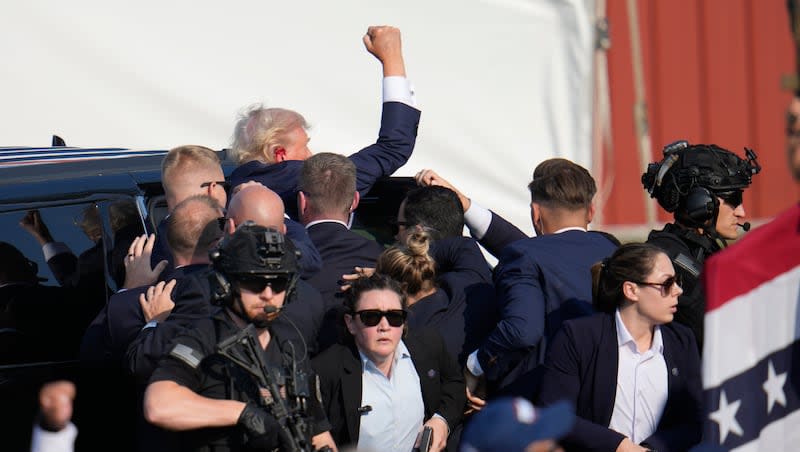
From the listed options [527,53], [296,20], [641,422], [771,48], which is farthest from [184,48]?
[771,48]

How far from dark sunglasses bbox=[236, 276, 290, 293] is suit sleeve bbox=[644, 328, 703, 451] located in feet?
4.86

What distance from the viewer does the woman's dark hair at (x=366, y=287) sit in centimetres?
550

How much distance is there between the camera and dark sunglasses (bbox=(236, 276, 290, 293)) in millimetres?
4824

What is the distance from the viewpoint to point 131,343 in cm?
521

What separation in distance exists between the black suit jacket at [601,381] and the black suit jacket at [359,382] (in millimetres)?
396

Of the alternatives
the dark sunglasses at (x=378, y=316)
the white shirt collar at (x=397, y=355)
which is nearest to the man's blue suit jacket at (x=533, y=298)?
the white shirt collar at (x=397, y=355)

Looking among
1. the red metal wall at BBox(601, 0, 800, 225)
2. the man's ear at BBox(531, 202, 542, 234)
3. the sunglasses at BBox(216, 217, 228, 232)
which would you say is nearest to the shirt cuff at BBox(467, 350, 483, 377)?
the man's ear at BBox(531, 202, 542, 234)

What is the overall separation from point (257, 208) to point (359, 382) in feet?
2.37

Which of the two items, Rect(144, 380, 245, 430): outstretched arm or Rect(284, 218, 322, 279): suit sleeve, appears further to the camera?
Rect(284, 218, 322, 279): suit sleeve

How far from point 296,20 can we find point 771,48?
3763 mm

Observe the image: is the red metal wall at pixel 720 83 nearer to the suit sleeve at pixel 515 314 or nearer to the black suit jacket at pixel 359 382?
the suit sleeve at pixel 515 314

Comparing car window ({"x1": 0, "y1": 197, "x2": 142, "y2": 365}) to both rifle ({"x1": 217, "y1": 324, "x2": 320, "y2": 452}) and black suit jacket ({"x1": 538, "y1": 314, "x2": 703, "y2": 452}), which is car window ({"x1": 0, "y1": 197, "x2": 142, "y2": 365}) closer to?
rifle ({"x1": 217, "y1": 324, "x2": 320, "y2": 452})

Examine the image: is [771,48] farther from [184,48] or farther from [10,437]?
[10,437]

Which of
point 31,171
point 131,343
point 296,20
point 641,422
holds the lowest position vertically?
point 641,422
